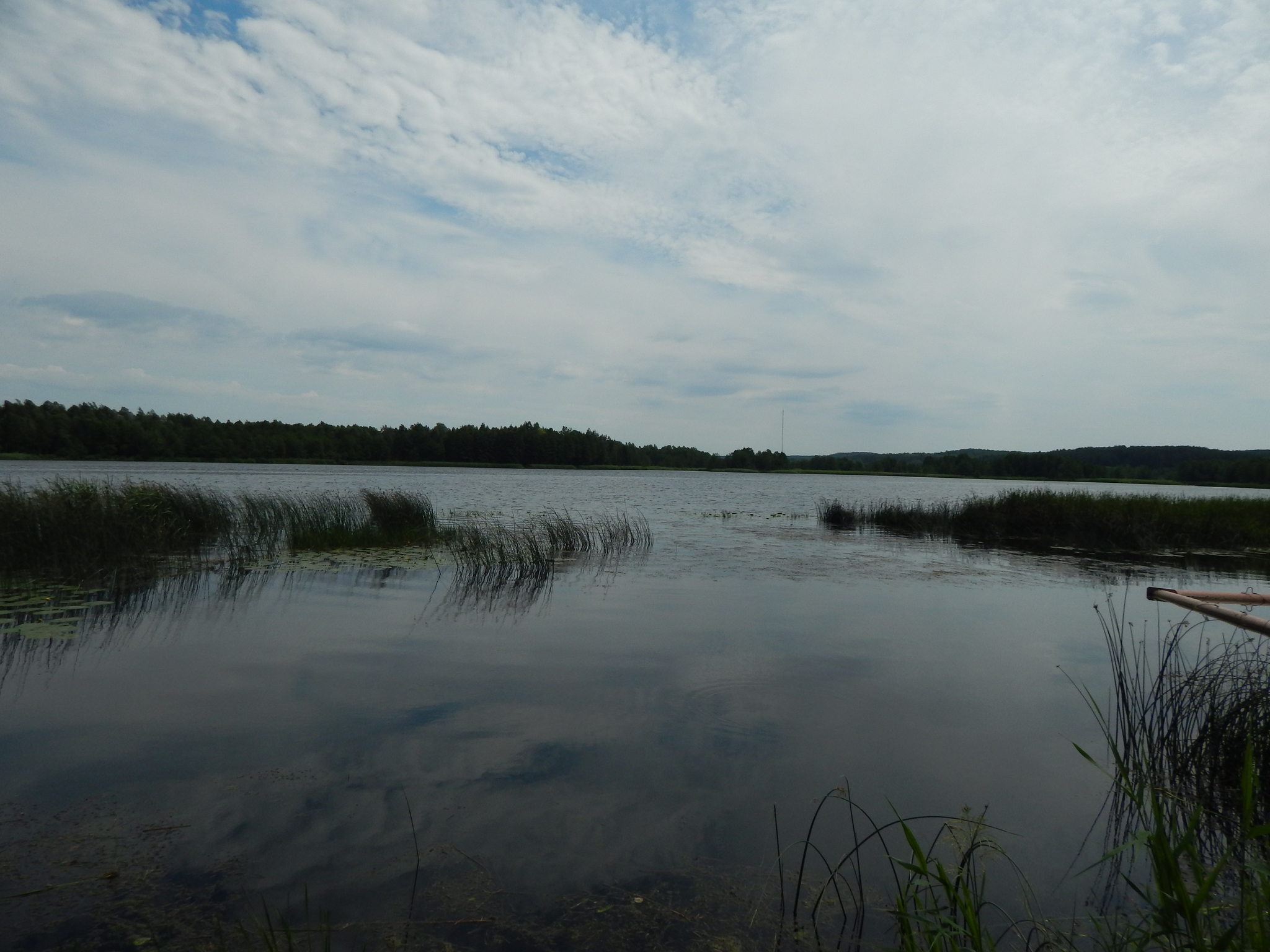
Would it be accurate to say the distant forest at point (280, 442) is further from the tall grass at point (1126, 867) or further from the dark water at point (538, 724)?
the tall grass at point (1126, 867)

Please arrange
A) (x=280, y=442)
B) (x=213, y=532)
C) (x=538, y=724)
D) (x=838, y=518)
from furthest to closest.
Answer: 1. (x=280, y=442)
2. (x=838, y=518)
3. (x=213, y=532)
4. (x=538, y=724)

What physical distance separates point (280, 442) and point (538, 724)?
8355 cm

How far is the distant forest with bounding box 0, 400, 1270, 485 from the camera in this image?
67.0 meters

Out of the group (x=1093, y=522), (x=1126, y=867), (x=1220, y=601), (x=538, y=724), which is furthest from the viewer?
(x=1093, y=522)

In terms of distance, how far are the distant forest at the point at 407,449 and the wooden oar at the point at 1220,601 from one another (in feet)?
260

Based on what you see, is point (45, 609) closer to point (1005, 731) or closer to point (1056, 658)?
point (1005, 731)

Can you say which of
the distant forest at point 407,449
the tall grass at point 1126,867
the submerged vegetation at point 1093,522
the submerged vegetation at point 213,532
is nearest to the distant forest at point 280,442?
the distant forest at point 407,449

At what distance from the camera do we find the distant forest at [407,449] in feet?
220

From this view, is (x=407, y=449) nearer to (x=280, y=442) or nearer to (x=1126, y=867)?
(x=280, y=442)

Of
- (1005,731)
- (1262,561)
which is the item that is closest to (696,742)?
(1005,731)

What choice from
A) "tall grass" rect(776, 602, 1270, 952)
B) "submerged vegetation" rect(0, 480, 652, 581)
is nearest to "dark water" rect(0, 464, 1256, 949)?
"tall grass" rect(776, 602, 1270, 952)

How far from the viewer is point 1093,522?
867 inches

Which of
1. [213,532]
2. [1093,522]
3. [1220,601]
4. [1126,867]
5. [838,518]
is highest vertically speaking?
[1220,601]

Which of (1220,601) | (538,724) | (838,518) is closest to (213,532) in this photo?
(538,724)
